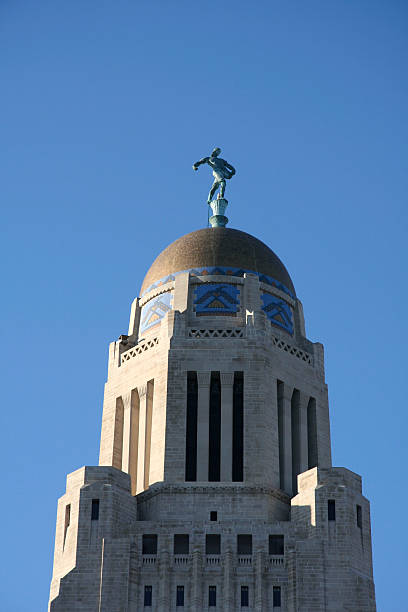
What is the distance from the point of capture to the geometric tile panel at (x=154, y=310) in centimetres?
6919

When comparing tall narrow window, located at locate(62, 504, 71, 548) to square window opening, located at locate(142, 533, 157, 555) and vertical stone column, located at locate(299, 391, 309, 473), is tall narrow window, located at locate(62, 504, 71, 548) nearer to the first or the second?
square window opening, located at locate(142, 533, 157, 555)

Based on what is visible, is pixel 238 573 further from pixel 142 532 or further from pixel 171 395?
pixel 171 395

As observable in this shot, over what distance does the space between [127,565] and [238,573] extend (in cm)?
467

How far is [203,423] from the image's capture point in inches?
2542

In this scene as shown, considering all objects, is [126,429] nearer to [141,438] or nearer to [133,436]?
[133,436]

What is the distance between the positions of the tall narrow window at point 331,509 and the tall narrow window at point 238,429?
4.98 meters

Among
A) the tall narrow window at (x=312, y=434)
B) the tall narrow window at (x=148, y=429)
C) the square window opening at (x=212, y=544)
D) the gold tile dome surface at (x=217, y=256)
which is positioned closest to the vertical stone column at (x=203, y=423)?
the tall narrow window at (x=148, y=429)

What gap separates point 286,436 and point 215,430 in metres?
3.37

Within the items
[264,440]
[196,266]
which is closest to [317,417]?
[264,440]

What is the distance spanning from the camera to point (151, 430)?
6512 centimetres

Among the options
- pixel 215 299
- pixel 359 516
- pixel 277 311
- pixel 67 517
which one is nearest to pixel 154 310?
pixel 215 299

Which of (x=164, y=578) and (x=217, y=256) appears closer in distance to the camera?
(x=164, y=578)

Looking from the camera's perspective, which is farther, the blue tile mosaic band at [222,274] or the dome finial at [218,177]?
the dome finial at [218,177]

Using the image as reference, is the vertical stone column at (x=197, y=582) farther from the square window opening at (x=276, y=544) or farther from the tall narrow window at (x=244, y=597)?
the square window opening at (x=276, y=544)
